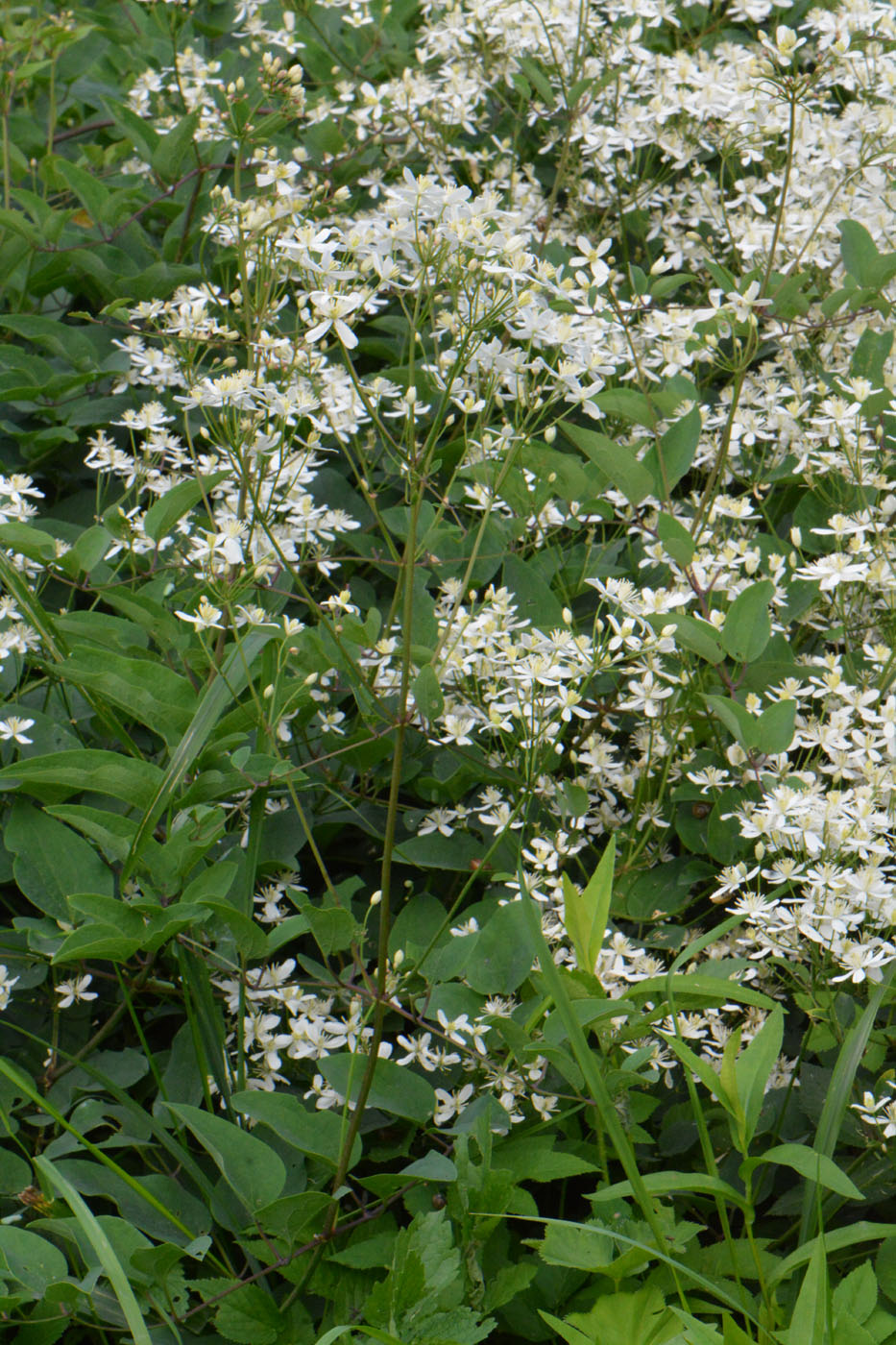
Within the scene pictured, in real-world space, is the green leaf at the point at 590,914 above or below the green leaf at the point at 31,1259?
above

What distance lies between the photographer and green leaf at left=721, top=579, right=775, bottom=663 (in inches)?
60.8

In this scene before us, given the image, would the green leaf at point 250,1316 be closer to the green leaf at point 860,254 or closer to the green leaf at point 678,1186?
the green leaf at point 678,1186

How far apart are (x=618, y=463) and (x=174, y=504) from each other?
591 mm

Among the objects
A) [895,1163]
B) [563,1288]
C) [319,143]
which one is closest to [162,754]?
[563,1288]

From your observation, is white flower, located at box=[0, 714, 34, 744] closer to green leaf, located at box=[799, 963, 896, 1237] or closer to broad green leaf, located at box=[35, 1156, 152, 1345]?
broad green leaf, located at box=[35, 1156, 152, 1345]

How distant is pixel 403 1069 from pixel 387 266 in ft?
2.89

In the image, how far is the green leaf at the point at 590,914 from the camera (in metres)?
1.22

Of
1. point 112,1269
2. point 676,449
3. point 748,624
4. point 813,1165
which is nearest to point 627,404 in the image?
point 676,449

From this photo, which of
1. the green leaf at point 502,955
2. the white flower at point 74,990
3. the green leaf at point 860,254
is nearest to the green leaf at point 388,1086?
the green leaf at point 502,955

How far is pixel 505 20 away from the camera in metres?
2.39

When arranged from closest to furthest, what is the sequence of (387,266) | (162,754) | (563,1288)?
(563,1288)
(387,266)
(162,754)

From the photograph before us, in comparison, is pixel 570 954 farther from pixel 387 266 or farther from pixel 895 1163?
pixel 387 266

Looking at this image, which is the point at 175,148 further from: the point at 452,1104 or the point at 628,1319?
the point at 628,1319

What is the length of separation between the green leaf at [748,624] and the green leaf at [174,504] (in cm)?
68
